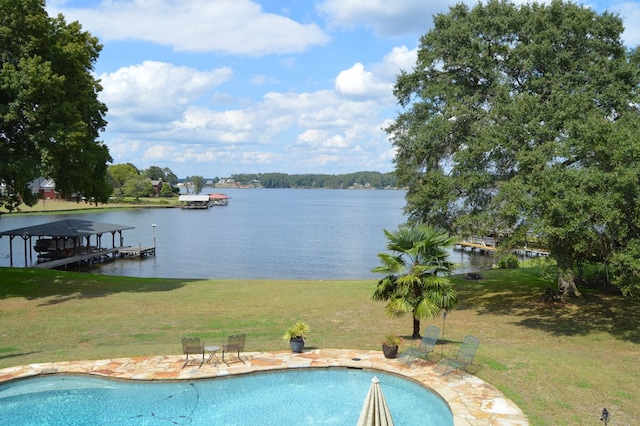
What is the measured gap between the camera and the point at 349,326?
17375 mm

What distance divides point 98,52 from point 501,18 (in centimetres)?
2021

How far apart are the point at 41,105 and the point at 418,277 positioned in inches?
730

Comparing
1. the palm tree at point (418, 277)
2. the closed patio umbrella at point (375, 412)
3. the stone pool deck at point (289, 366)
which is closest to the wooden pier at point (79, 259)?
the stone pool deck at point (289, 366)

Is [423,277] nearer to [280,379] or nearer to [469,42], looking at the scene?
[280,379]

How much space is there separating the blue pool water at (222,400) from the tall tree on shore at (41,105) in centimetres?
1319

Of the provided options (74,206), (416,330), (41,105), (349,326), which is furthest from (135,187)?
(416,330)

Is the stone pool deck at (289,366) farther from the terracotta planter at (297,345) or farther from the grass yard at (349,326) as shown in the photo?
the grass yard at (349,326)

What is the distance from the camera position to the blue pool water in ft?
33.4

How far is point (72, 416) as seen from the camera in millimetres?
10359

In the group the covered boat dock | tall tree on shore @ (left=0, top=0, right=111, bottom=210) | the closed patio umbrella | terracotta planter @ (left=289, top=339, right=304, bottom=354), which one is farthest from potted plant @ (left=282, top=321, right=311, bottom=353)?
the covered boat dock

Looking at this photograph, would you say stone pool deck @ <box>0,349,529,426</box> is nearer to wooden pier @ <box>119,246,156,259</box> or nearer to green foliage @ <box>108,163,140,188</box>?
wooden pier @ <box>119,246,156,259</box>

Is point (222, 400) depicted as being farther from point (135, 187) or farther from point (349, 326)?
point (135, 187)

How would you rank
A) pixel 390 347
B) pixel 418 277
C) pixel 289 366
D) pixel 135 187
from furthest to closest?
1. pixel 135 187
2. pixel 418 277
3. pixel 390 347
4. pixel 289 366

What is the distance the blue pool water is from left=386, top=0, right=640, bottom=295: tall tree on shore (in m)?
6.56
